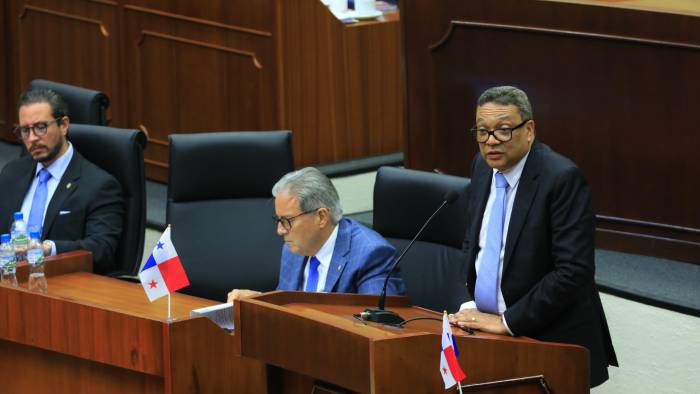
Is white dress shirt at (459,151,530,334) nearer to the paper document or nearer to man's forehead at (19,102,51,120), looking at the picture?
the paper document

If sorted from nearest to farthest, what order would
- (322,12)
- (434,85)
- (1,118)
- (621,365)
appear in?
1. (621,365)
2. (434,85)
3. (322,12)
4. (1,118)

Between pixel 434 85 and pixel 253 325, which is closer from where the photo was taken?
pixel 253 325

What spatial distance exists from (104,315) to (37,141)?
4.87 feet

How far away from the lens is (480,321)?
337 centimetres

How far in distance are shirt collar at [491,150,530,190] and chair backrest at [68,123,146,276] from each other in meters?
1.77

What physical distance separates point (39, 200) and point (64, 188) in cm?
15

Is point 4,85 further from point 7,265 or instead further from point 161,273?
point 161,273

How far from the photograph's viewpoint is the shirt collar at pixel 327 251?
3.85 meters

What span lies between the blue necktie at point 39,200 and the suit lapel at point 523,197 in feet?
7.07

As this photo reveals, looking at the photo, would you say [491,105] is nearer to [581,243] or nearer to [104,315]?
[581,243]

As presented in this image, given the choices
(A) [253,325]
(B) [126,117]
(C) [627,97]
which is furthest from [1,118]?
(A) [253,325]

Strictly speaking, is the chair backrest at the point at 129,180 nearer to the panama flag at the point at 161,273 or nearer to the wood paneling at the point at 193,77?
the panama flag at the point at 161,273

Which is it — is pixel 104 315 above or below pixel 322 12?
below

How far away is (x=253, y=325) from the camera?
10.3 feet
